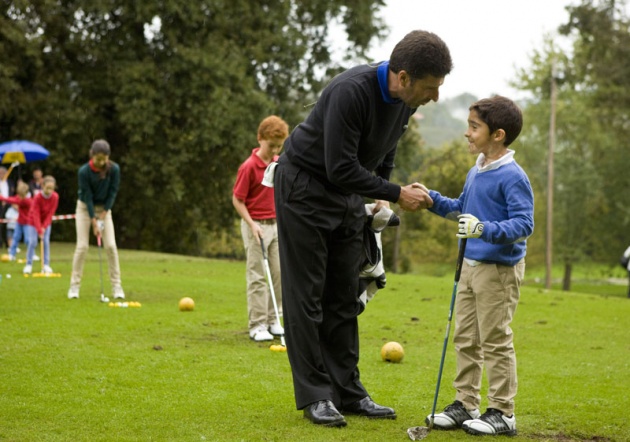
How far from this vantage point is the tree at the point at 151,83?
27406mm

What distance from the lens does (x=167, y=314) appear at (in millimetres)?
10922

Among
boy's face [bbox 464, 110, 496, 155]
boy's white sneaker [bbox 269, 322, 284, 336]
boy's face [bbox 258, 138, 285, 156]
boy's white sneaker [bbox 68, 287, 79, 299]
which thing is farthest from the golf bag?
boy's white sneaker [bbox 68, 287, 79, 299]

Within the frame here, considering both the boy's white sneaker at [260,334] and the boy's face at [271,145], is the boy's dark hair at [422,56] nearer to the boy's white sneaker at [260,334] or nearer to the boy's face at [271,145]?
the boy's face at [271,145]

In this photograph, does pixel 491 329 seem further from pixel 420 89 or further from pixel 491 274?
pixel 420 89

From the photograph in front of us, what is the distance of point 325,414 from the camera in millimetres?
5148

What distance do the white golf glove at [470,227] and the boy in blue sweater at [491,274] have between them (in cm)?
4

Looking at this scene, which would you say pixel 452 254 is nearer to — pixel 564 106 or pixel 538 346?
Result: pixel 564 106

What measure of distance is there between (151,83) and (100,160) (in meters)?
17.2

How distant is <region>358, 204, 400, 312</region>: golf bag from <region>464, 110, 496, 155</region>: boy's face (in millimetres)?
680

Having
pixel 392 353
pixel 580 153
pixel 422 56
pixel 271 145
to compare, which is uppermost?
pixel 580 153

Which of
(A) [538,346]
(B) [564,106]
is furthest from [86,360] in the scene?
(B) [564,106]

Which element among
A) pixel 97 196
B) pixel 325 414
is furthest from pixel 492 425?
pixel 97 196

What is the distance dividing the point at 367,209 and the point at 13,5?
24888 mm

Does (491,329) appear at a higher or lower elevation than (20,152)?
lower
